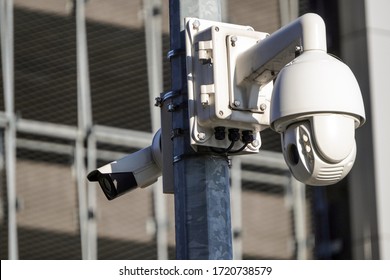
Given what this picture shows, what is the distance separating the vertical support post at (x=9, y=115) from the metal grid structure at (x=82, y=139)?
0.02 m

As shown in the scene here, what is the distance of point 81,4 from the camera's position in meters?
12.9

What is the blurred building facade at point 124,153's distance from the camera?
40.8ft

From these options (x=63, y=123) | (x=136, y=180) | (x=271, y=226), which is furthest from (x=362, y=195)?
(x=136, y=180)

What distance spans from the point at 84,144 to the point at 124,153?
39cm

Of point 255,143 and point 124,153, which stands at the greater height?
point 124,153

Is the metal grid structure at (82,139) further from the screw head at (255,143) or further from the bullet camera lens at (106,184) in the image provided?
the screw head at (255,143)

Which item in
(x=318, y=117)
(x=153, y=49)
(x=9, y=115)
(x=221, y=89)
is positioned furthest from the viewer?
(x=153, y=49)

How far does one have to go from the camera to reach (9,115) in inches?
490

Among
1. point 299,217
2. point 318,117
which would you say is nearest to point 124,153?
point 299,217

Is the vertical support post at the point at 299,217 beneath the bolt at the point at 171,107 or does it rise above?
above

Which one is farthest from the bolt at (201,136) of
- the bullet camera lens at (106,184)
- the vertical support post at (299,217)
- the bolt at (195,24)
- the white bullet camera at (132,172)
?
the vertical support post at (299,217)

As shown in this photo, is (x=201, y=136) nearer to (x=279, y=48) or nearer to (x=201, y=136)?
(x=201, y=136)

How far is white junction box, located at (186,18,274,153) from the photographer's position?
15.8 ft

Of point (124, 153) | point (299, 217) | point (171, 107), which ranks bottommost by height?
point (171, 107)
